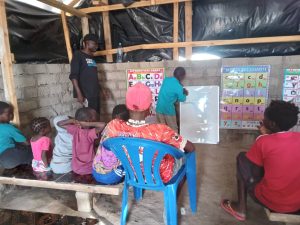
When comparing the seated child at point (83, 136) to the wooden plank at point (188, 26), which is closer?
the seated child at point (83, 136)

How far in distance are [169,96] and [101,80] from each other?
1.49 meters

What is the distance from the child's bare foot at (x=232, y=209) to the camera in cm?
211

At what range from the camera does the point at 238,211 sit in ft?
6.98

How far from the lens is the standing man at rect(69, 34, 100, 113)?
3.59 metres

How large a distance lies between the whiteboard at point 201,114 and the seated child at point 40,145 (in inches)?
97.2

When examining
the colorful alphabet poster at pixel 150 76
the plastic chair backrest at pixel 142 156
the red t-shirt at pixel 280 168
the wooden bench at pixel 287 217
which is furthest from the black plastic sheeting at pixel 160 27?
the wooden bench at pixel 287 217

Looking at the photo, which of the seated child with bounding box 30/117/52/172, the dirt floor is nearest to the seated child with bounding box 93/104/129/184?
the dirt floor

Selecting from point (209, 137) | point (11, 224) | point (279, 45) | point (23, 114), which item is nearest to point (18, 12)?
point (23, 114)

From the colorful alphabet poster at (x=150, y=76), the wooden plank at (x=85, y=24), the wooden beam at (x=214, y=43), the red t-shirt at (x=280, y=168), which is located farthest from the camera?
the wooden plank at (x=85, y=24)

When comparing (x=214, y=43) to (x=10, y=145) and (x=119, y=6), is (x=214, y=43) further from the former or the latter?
(x=10, y=145)

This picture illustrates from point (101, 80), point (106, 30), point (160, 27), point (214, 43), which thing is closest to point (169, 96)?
point (214, 43)

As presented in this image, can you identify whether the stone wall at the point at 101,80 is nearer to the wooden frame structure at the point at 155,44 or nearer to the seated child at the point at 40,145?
the wooden frame structure at the point at 155,44

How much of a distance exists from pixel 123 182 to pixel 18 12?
2728 mm

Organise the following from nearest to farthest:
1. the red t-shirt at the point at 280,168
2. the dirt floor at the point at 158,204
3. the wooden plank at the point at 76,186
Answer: the red t-shirt at the point at 280,168
the wooden plank at the point at 76,186
the dirt floor at the point at 158,204
